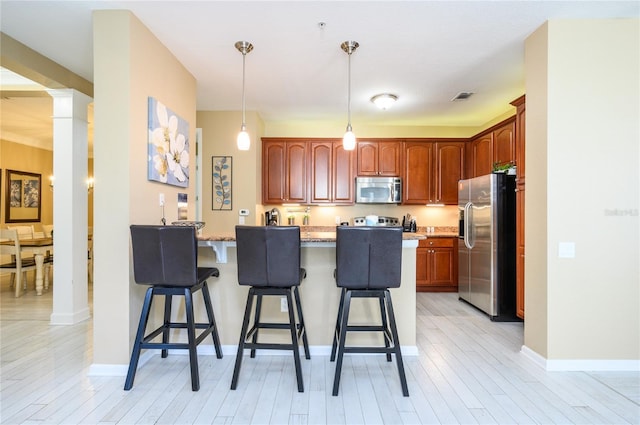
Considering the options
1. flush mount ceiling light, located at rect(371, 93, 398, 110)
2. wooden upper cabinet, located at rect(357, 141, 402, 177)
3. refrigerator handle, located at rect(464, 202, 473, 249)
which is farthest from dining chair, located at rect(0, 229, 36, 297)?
refrigerator handle, located at rect(464, 202, 473, 249)

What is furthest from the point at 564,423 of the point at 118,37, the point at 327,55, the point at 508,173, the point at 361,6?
the point at 118,37

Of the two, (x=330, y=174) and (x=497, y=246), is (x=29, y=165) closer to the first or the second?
(x=330, y=174)

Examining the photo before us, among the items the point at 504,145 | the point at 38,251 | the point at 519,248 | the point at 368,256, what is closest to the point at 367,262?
the point at 368,256

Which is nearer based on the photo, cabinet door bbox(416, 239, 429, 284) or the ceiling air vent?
the ceiling air vent

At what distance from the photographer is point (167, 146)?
2.81m

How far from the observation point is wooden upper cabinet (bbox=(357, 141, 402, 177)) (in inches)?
202

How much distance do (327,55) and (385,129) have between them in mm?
2679

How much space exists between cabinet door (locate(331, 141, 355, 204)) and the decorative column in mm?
3222

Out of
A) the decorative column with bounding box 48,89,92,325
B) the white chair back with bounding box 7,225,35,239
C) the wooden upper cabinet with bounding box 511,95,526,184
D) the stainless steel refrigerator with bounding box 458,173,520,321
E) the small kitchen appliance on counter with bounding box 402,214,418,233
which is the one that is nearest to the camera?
the wooden upper cabinet with bounding box 511,95,526,184

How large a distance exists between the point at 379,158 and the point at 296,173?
131 cm

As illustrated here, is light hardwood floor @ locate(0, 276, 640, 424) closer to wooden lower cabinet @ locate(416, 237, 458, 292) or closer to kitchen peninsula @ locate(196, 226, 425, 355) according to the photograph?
kitchen peninsula @ locate(196, 226, 425, 355)

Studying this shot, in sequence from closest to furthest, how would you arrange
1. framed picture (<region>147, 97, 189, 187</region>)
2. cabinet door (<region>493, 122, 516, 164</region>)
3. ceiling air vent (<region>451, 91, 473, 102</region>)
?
1. framed picture (<region>147, 97, 189, 187</region>)
2. cabinet door (<region>493, 122, 516, 164</region>)
3. ceiling air vent (<region>451, 91, 473, 102</region>)

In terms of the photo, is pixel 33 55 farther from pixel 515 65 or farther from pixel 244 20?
pixel 515 65

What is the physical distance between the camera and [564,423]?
183 centimetres
